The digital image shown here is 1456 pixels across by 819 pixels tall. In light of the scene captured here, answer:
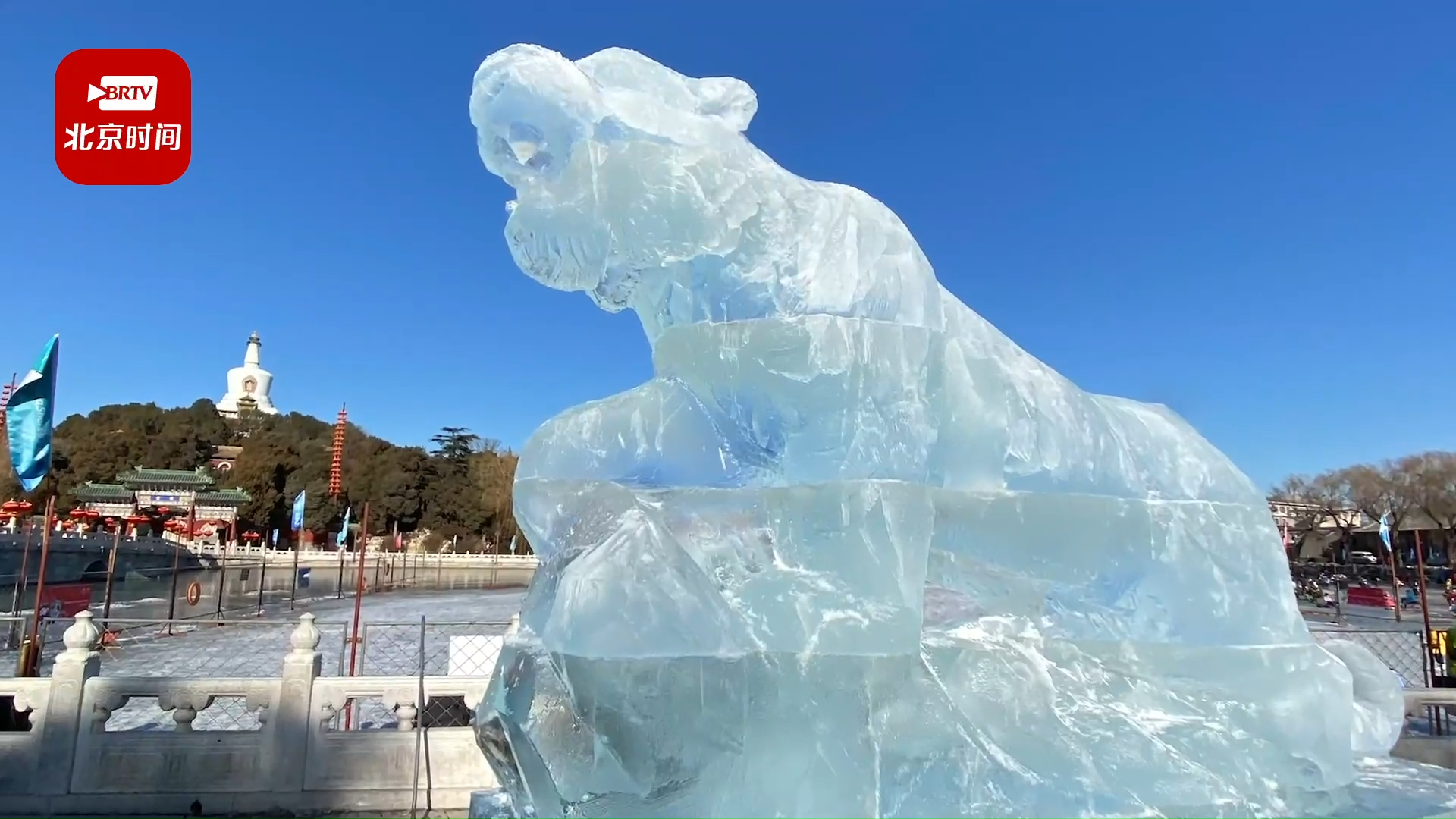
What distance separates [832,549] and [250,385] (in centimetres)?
8685

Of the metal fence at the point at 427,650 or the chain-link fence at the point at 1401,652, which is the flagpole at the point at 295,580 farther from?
the chain-link fence at the point at 1401,652

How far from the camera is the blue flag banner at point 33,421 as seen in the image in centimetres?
741

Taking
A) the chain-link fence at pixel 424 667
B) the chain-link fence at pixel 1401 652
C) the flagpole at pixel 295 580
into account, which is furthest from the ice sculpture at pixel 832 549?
the flagpole at pixel 295 580

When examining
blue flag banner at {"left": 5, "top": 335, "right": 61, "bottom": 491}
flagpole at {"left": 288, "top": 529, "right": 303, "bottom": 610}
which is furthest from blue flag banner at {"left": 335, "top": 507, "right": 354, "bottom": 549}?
blue flag banner at {"left": 5, "top": 335, "right": 61, "bottom": 491}

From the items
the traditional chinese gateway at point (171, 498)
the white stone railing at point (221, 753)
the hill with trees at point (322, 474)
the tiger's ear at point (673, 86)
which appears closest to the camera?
the tiger's ear at point (673, 86)

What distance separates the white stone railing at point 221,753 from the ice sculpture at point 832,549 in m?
2.95

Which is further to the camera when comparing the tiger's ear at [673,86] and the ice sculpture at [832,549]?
the tiger's ear at [673,86]

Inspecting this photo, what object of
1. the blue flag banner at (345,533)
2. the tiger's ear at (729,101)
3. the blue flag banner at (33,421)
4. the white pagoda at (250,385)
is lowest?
the blue flag banner at (345,533)

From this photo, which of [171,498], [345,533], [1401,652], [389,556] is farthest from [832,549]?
[171,498]

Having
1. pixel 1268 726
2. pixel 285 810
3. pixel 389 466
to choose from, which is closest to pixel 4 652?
pixel 285 810

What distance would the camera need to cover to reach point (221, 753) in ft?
17.6

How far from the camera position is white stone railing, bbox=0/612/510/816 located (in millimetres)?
5281

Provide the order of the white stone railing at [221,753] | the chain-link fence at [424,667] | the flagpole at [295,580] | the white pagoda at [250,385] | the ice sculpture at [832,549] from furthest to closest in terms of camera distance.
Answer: the white pagoda at [250,385]
the flagpole at [295,580]
the chain-link fence at [424,667]
the white stone railing at [221,753]
the ice sculpture at [832,549]

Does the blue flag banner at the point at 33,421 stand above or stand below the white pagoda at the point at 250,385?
below
